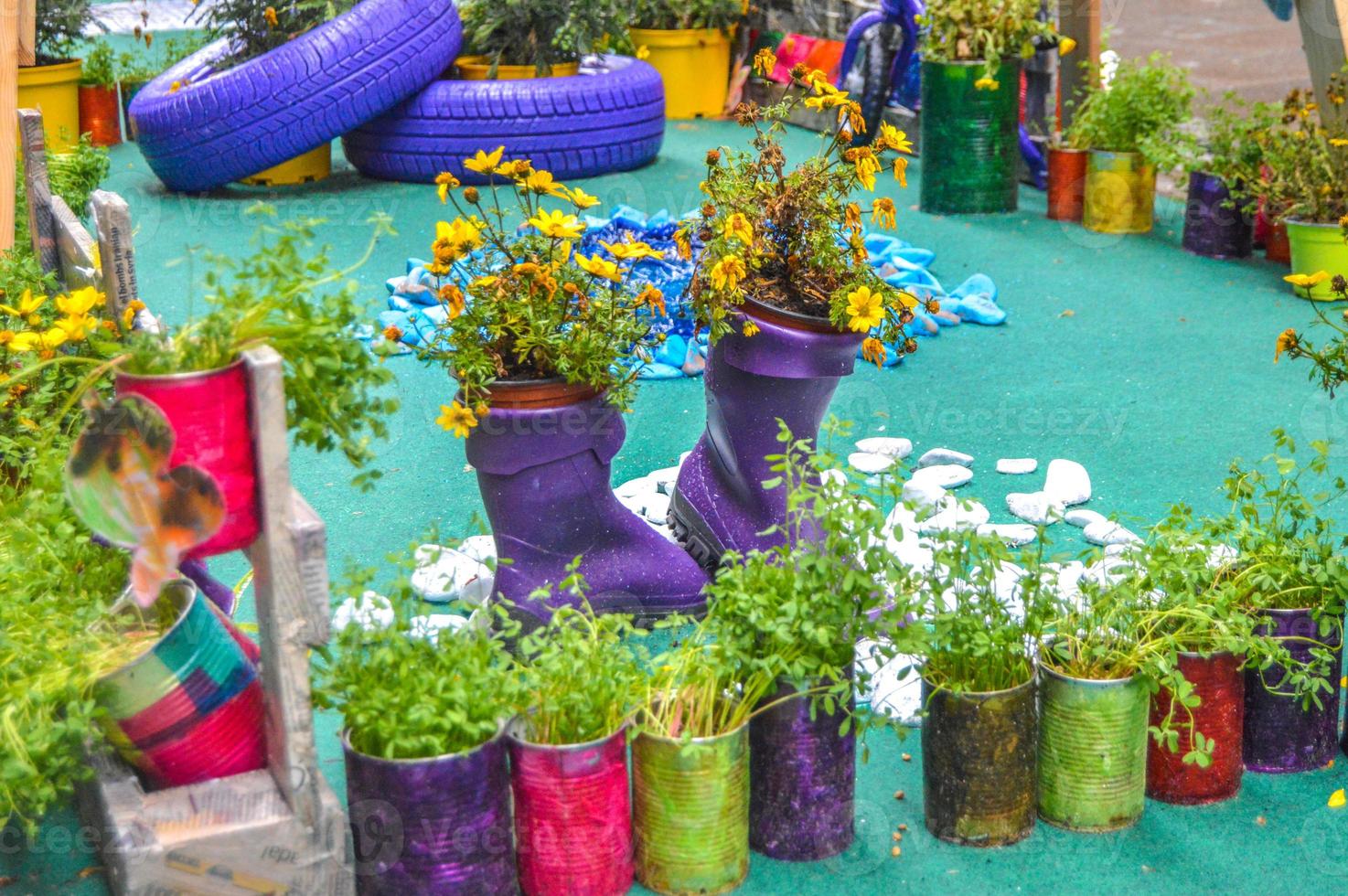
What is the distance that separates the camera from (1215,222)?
217 inches

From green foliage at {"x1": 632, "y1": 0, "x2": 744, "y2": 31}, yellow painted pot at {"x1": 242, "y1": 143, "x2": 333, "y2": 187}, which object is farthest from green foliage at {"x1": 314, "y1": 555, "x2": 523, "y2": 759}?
green foliage at {"x1": 632, "y1": 0, "x2": 744, "y2": 31}

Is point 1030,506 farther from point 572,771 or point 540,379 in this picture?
point 572,771

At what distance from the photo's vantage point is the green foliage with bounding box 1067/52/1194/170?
552 centimetres

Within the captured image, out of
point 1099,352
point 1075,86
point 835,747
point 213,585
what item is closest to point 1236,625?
point 835,747

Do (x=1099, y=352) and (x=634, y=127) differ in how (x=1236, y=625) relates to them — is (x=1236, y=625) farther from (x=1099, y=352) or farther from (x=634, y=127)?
(x=634, y=127)

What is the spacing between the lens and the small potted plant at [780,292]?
9.08ft

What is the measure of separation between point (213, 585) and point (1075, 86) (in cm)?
464

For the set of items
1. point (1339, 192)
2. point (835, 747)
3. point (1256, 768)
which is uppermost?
point (1339, 192)

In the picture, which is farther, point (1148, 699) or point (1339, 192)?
point (1339, 192)

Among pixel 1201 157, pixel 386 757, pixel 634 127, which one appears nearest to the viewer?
pixel 386 757

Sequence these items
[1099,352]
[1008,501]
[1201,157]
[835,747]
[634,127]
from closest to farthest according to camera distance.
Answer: [835,747]
[1008,501]
[1099,352]
[1201,157]
[634,127]

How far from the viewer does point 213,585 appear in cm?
274

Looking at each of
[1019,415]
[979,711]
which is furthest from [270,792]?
[1019,415]

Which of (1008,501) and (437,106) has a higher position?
(437,106)
